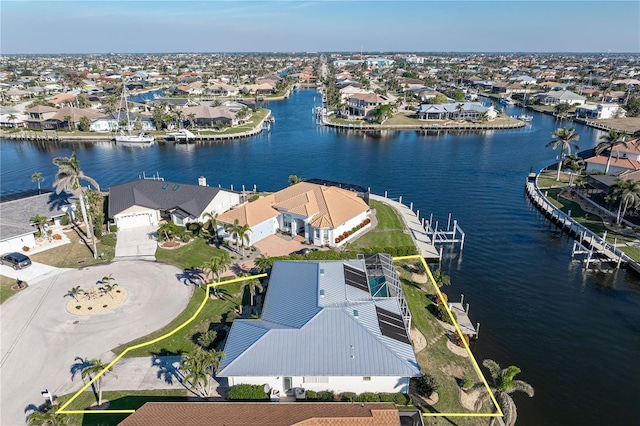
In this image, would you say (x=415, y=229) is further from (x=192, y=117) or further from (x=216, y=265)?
(x=192, y=117)

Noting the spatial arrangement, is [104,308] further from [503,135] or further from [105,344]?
[503,135]

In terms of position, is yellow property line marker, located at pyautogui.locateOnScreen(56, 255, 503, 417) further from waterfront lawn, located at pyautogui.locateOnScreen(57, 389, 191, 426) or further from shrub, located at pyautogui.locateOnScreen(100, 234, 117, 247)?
shrub, located at pyautogui.locateOnScreen(100, 234, 117, 247)

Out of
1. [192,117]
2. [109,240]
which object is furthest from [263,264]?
[192,117]

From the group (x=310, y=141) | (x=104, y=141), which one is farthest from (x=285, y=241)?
(x=104, y=141)

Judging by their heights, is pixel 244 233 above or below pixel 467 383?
above

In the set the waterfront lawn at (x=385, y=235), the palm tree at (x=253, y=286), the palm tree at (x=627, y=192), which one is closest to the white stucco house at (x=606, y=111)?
the palm tree at (x=627, y=192)

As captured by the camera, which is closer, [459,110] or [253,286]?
[253,286]

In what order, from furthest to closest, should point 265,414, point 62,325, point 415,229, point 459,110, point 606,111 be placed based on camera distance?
1. point 606,111
2. point 459,110
3. point 415,229
4. point 62,325
5. point 265,414
